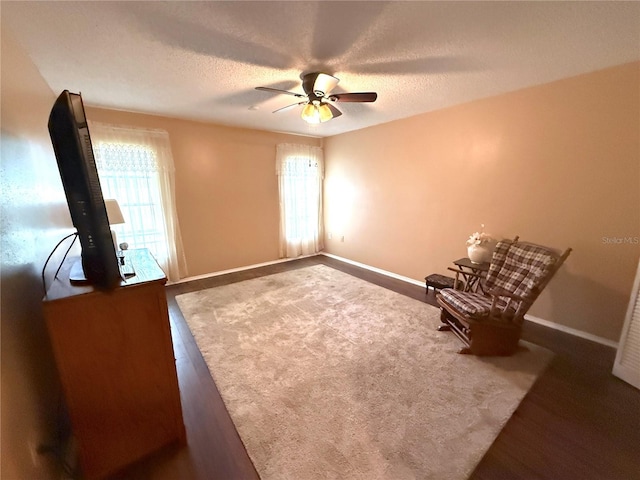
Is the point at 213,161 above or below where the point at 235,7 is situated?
below

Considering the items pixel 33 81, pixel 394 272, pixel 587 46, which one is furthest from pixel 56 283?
pixel 394 272

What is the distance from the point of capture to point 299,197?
509cm

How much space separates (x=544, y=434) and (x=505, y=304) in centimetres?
102

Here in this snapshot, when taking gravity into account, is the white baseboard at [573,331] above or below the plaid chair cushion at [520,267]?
below

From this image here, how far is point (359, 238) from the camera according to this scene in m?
4.81

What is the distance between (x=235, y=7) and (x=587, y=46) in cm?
239

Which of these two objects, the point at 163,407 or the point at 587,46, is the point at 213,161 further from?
the point at 587,46

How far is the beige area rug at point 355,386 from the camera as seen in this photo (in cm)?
144

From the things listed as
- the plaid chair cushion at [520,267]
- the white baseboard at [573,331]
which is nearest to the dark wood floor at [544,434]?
the white baseboard at [573,331]

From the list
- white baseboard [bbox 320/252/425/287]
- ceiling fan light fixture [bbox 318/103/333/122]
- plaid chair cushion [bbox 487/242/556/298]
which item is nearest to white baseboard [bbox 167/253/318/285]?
white baseboard [bbox 320/252/425/287]

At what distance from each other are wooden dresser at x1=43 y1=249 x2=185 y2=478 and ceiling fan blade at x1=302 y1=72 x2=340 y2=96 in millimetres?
1878

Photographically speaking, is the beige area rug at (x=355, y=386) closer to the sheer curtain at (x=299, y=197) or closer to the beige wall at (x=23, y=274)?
the beige wall at (x=23, y=274)

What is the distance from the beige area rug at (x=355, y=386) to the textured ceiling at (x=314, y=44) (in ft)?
7.90

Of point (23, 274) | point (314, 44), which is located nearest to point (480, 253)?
point (314, 44)
